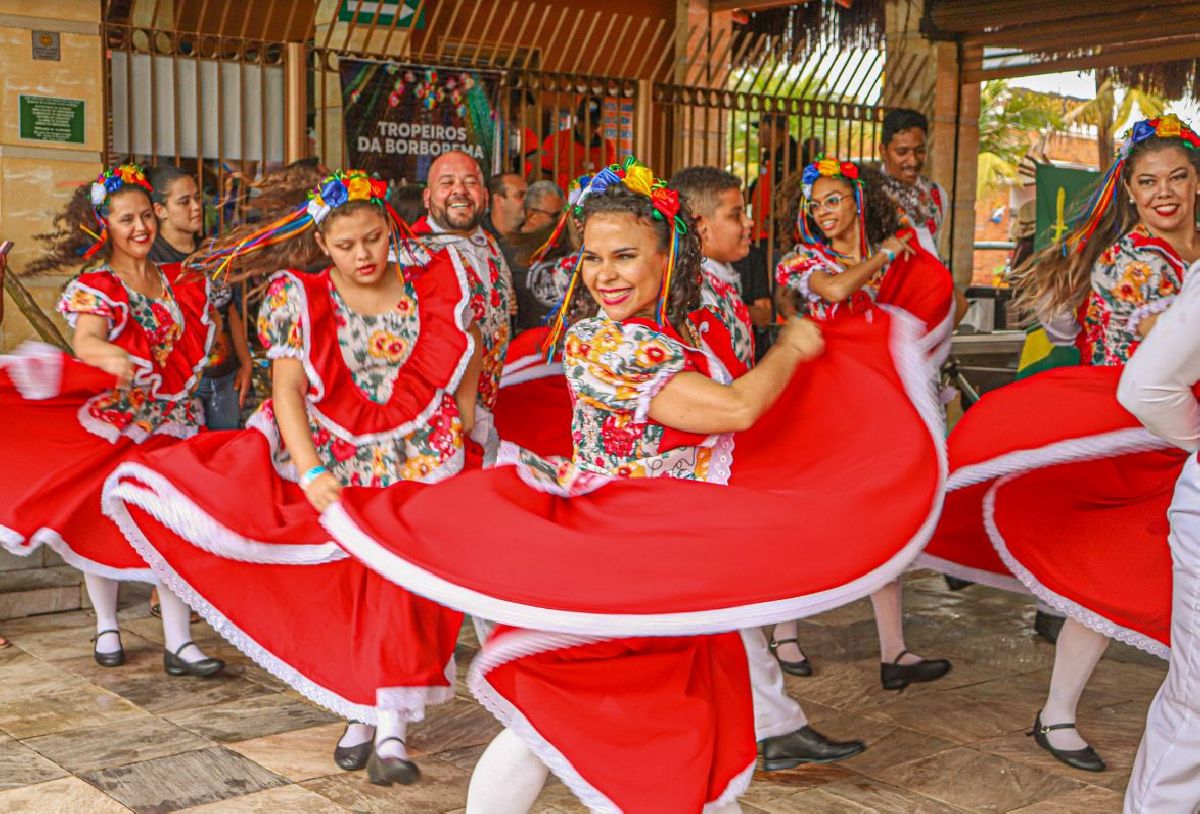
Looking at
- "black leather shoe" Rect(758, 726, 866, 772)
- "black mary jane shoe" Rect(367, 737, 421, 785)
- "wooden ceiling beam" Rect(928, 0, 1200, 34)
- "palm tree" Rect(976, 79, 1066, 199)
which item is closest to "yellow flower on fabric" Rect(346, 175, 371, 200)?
"black mary jane shoe" Rect(367, 737, 421, 785)

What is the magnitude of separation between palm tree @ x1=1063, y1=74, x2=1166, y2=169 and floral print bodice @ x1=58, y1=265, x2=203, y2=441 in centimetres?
1896

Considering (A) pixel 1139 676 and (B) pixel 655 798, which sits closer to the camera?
(B) pixel 655 798

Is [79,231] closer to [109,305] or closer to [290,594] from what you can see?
[109,305]

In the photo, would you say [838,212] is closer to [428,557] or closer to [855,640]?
[855,640]

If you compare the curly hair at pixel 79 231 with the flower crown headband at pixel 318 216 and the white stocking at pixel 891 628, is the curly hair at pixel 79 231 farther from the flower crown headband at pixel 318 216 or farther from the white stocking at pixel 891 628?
the white stocking at pixel 891 628

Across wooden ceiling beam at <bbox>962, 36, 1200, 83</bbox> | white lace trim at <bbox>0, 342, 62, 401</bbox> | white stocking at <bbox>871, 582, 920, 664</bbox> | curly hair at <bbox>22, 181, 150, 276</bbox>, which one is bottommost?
white stocking at <bbox>871, 582, 920, 664</bbox>

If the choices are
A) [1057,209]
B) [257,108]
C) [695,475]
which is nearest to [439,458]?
[695,475]

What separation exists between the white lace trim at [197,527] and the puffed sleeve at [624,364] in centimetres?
121

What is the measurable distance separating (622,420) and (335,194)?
152cm

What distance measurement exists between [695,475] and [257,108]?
511cm

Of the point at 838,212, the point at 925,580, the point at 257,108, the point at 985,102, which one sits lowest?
the point at 925,580

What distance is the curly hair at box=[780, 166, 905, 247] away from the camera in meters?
5.26

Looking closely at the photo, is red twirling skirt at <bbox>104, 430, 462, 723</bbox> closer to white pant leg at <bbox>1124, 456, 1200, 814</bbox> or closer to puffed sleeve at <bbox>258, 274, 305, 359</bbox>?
puffed sleeve at <bbox>258, 274, 305, 359</bbox>

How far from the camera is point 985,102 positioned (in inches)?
949
